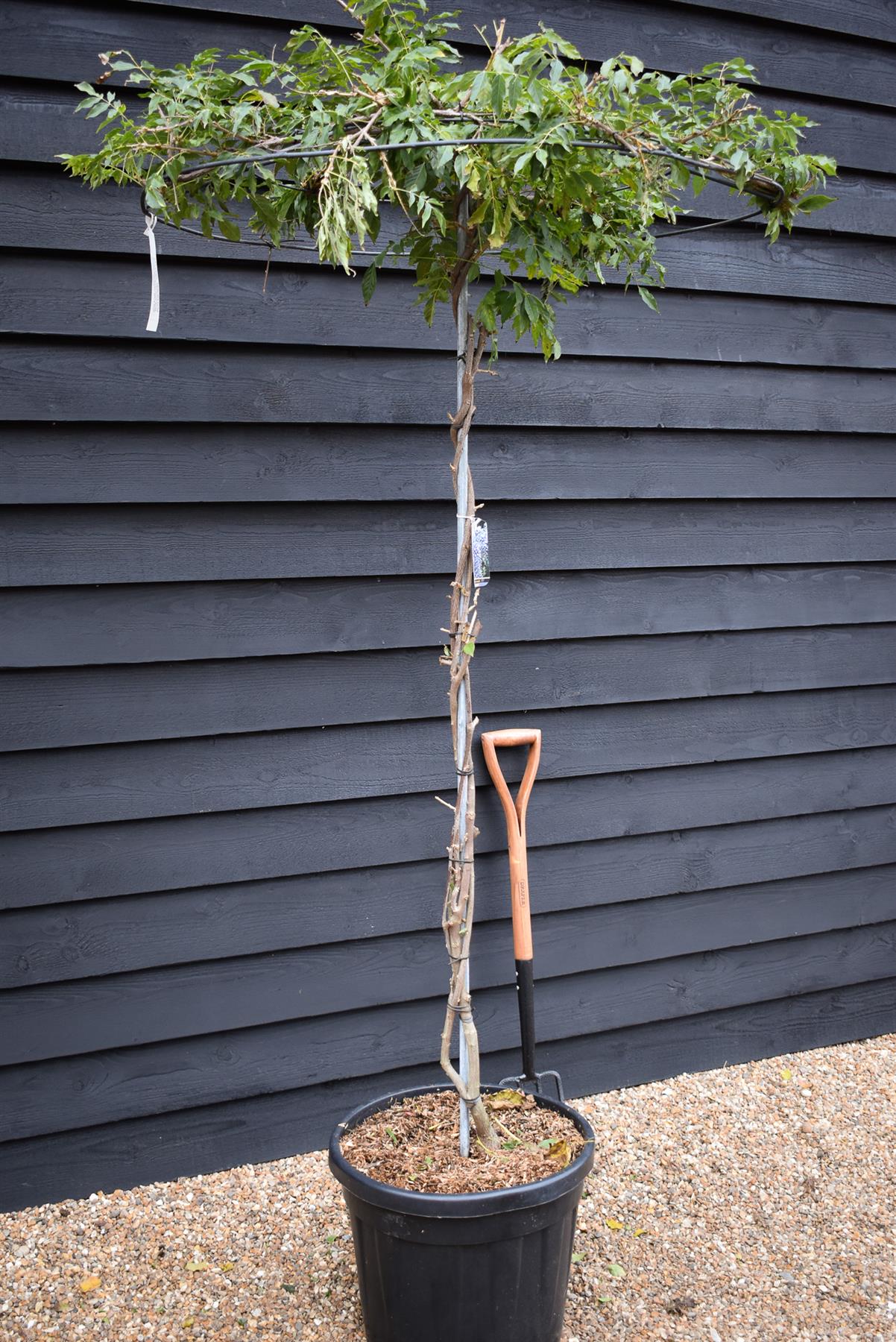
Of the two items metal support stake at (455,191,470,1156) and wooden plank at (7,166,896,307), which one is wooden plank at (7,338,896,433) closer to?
wooden plank at (7,166,896,307)

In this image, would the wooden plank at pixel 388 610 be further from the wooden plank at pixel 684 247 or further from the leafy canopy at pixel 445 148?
the leafy canopy at pixel 445 148

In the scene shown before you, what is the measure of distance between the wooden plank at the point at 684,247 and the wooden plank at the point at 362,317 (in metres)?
0.03

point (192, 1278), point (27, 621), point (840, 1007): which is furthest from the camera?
point (840, 1007)

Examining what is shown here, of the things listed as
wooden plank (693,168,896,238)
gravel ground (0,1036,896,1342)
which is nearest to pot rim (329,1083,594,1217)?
gravel ground (0,1036,896,1342)

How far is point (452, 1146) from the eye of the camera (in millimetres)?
1911

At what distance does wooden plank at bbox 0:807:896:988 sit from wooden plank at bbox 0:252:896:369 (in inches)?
50.7

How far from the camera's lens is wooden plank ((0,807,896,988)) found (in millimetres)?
2340

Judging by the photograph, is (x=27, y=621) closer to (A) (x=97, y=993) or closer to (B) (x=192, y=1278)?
(A) (x=97, y=993)

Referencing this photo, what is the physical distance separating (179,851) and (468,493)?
1.15 m

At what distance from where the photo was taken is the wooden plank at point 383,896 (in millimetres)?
2340

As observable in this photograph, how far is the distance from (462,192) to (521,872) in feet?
5.06

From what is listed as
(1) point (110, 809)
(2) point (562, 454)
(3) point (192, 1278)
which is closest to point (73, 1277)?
(3) point (192, 1278)

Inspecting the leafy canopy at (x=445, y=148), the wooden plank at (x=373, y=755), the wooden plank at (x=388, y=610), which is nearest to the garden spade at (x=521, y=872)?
the wooden plank at (x=373, y=755)

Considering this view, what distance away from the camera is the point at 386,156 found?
60.0 inches
